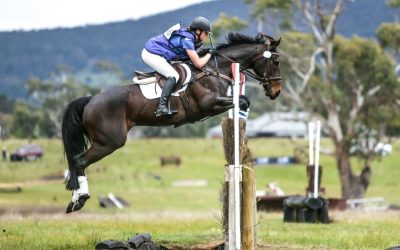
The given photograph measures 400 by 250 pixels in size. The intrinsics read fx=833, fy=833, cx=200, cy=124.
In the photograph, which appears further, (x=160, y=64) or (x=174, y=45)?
(x=174, y=45)

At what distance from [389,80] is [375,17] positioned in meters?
137

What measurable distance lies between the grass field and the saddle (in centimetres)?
164

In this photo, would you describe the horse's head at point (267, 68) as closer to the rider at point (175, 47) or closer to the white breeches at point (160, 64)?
the rider at point (175, 47)

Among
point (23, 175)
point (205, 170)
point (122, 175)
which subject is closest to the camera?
point (23, 175)

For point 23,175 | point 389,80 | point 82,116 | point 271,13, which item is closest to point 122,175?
point 23,175

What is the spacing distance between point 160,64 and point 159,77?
21cm

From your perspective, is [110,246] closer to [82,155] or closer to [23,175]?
[82,155]

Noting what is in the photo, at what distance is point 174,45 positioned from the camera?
12.8 m

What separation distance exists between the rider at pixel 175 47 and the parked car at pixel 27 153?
49.0 metres

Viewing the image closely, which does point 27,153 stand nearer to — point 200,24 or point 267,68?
point 267,68

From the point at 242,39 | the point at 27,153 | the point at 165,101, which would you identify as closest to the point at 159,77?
the point at 165,101

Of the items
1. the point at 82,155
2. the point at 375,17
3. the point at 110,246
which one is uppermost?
the point at 375,17

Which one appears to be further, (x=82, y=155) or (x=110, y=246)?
(x=82, y=155)

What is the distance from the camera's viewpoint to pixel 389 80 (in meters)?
48.0
